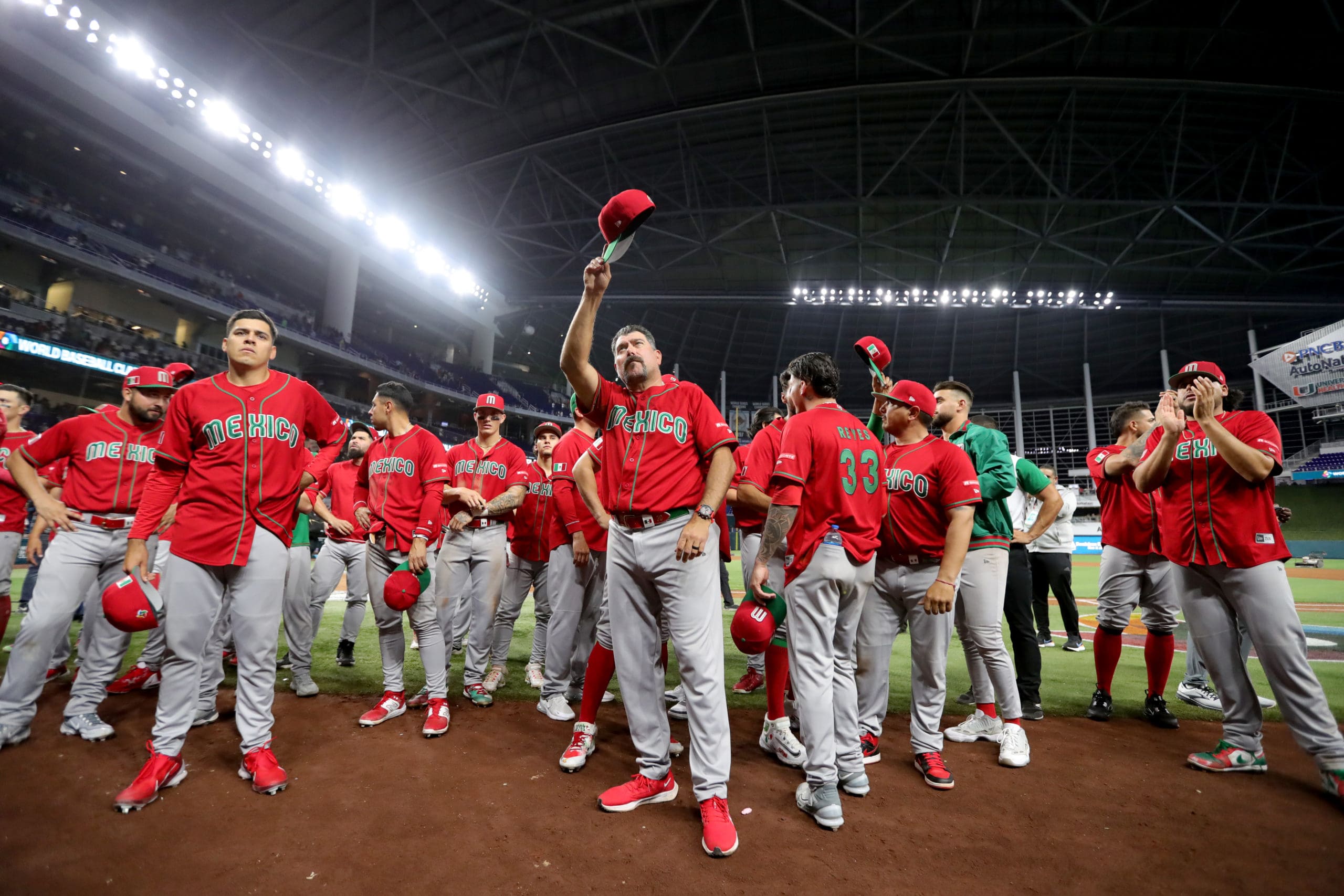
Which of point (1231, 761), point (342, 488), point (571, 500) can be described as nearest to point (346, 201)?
point (342, 488)

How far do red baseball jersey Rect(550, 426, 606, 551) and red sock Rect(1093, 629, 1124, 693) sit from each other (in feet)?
12.0

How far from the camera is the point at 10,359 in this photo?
1714cm

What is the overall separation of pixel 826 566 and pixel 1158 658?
3126 mm

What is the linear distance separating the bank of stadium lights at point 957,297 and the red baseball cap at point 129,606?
2535cm

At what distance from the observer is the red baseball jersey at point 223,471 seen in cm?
302

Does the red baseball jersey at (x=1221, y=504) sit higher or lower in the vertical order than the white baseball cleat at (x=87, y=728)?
higher

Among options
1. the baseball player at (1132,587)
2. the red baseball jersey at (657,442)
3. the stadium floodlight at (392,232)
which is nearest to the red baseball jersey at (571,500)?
the red baseball jersey at (657,442)

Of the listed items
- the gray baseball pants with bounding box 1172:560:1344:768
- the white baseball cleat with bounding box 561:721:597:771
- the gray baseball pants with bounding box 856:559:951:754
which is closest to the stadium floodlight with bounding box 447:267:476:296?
the white baseball cleat with bounding box 561:721:597:771

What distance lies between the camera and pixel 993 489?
3.91 metres

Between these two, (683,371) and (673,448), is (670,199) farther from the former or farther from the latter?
(673,448)

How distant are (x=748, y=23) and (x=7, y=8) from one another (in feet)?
59.8

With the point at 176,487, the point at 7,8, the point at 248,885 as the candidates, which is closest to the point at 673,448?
the point at 248,885

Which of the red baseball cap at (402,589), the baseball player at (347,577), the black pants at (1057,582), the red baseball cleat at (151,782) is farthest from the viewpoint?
the black pants at (1057,582)

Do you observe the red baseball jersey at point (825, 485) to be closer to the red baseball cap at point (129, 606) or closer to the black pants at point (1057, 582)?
the red baseball cap at point (129, 606)
